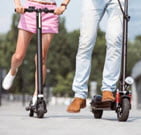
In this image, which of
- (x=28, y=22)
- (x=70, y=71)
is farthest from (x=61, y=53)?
(x=28, y=22)

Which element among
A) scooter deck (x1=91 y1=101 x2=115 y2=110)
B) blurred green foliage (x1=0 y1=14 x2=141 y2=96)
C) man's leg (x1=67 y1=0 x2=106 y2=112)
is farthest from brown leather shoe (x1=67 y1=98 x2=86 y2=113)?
blurred green foliage (x1=0 y1=14 x2=141 y2=96)

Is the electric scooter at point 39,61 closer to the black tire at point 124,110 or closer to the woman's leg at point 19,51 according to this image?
the woman's leg at point 19,51

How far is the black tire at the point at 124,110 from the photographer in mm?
5213

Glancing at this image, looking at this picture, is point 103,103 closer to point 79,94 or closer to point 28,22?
point 79,94

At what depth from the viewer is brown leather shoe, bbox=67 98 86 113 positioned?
5531 mm

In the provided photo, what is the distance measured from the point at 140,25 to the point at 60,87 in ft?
235

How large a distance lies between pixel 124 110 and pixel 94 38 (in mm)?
799

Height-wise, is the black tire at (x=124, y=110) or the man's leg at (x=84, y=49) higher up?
the man's leg at (x=84, y=49)

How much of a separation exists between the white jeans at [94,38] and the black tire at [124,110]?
10.7 inches

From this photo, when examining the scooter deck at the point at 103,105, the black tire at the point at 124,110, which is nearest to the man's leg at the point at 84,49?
the scooter deck at the point at 103,105

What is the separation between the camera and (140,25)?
5930 millimetres

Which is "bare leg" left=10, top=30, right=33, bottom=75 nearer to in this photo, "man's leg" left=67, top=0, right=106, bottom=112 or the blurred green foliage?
"man's leg" left=67, top=0, right=106, bottom=112

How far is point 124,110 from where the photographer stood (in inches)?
206

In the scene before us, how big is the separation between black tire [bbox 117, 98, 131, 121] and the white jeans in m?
0.27
